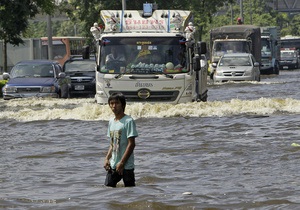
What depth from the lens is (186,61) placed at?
24.9m

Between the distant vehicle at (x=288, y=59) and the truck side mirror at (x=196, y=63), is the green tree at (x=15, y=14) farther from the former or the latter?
the distant vehicle at (x=288, y=59)

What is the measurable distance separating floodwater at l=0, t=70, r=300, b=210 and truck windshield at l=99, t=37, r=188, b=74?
0.95 m

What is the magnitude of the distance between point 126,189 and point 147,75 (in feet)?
42.1

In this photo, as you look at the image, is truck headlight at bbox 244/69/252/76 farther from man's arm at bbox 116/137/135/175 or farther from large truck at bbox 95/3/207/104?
man's arm at bbox 116/137/135/175

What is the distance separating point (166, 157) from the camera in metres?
16.7

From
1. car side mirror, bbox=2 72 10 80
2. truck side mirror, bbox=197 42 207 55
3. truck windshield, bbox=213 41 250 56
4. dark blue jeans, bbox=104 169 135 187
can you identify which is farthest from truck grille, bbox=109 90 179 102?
truck windshield, bbox=213 41 250 56

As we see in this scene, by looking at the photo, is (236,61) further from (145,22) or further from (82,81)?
(145,22)

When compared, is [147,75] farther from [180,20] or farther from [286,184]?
[286,184]

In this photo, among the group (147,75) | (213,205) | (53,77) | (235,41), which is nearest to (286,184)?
(213,205)

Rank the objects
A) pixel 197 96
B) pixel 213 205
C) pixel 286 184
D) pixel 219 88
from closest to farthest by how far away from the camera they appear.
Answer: pixel 213 205 < pixel 286 184 < pixel 197 96 < pixel 219 88

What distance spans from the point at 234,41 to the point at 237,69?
27.5 feet

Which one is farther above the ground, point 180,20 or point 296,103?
point 180,20

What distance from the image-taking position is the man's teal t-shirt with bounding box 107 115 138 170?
36.6 ft

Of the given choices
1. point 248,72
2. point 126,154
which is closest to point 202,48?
point 126,154
